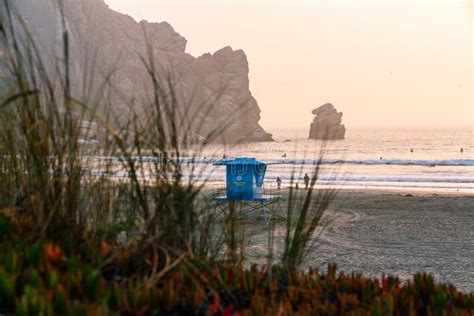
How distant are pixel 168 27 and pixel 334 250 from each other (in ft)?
532

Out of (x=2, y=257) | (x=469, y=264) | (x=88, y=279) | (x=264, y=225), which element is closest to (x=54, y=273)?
(x=88, y=279)

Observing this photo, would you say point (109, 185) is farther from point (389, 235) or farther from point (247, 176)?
point (247, 176)

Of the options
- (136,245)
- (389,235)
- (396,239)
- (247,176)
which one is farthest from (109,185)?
(247,176)

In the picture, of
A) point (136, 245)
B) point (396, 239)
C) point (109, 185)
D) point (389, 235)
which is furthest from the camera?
point (389, 235)

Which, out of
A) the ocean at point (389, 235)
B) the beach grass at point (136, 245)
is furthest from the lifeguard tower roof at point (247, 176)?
the beach grass at point (136, 245)

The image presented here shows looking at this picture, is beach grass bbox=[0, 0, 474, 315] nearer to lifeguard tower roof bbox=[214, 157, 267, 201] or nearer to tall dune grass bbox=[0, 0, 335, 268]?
tall dune grass bbox=[0, 0, 335, 268]

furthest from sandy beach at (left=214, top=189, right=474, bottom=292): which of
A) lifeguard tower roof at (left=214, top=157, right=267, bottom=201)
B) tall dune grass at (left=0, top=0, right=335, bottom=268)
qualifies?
tall dune grass at (left=0, top=0, right=335, bottom=268)

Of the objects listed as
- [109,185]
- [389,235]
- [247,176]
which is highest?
[109,185]

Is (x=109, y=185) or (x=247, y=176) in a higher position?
(x=109, y=185)

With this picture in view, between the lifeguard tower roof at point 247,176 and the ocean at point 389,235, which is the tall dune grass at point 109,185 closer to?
the ocean at point 389,235

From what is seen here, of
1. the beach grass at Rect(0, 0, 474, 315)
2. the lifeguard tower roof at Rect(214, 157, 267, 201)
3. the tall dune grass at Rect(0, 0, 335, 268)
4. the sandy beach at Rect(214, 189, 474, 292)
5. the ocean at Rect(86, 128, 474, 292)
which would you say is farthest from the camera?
the lifeguard tower roof at Rect(214, 157, 267, 201)

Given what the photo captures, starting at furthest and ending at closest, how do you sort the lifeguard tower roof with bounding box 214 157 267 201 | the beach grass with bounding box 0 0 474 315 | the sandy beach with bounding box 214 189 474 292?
the lifeguard tower roof with bounding box 214 157 267 201, the sandy beach with bounding box 214 189 474 292, the beach grass with bounding box 0 0 474 315

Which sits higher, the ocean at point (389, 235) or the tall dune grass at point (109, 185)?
the tall dune grass at point (109, 185)

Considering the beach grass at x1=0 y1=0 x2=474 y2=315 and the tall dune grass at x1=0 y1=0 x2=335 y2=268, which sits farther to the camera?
the tall dune grass at x1=0 y1=0 x2=335 y2=268
